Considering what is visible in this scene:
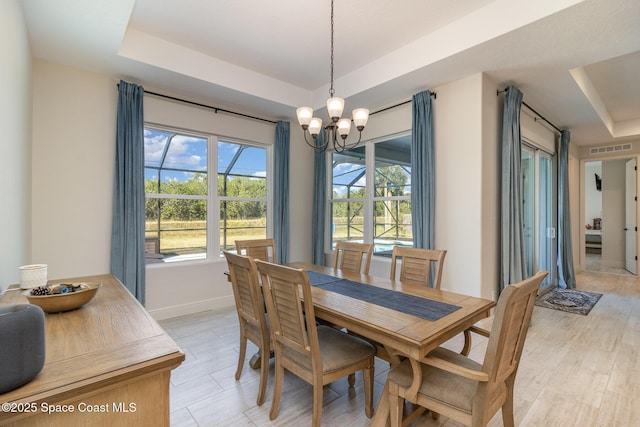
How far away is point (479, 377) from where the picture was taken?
4.03 ft

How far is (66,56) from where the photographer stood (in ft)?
9.48

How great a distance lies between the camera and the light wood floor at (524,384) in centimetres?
188

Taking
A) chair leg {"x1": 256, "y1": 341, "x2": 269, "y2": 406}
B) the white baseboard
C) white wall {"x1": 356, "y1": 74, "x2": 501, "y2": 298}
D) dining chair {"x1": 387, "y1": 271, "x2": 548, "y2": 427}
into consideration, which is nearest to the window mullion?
white wall {"x1": 356, "y1": 74, "x2": 501, "y2": 298}

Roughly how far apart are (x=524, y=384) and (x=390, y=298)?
1.28m

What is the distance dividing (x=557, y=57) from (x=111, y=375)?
3.98 meters

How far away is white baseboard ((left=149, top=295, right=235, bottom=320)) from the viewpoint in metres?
3.60

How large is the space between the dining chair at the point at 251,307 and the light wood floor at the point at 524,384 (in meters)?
0.26

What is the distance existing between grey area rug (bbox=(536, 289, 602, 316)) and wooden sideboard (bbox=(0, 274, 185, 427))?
479cm

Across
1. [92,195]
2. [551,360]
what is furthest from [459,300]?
[92,195]

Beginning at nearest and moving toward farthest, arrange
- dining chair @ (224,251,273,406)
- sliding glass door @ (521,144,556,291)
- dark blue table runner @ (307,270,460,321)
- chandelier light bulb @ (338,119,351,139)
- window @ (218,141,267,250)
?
1. dark blue table runner @ (307,270,460,321)
2. dining chair @ (224,251,273,406)
3. chandelier light bulb @ (338,119,351,139)
4. window @ (218,141,267,250)
5. sliding glass door @ (521,144,556,291)

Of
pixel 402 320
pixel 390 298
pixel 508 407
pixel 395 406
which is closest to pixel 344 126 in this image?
pixel 390 298

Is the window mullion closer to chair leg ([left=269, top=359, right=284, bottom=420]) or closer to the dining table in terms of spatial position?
the dining table

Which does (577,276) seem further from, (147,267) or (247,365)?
(147,267)

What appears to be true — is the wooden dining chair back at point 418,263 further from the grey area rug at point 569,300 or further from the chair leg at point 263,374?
the grey area rug at point 569,300
